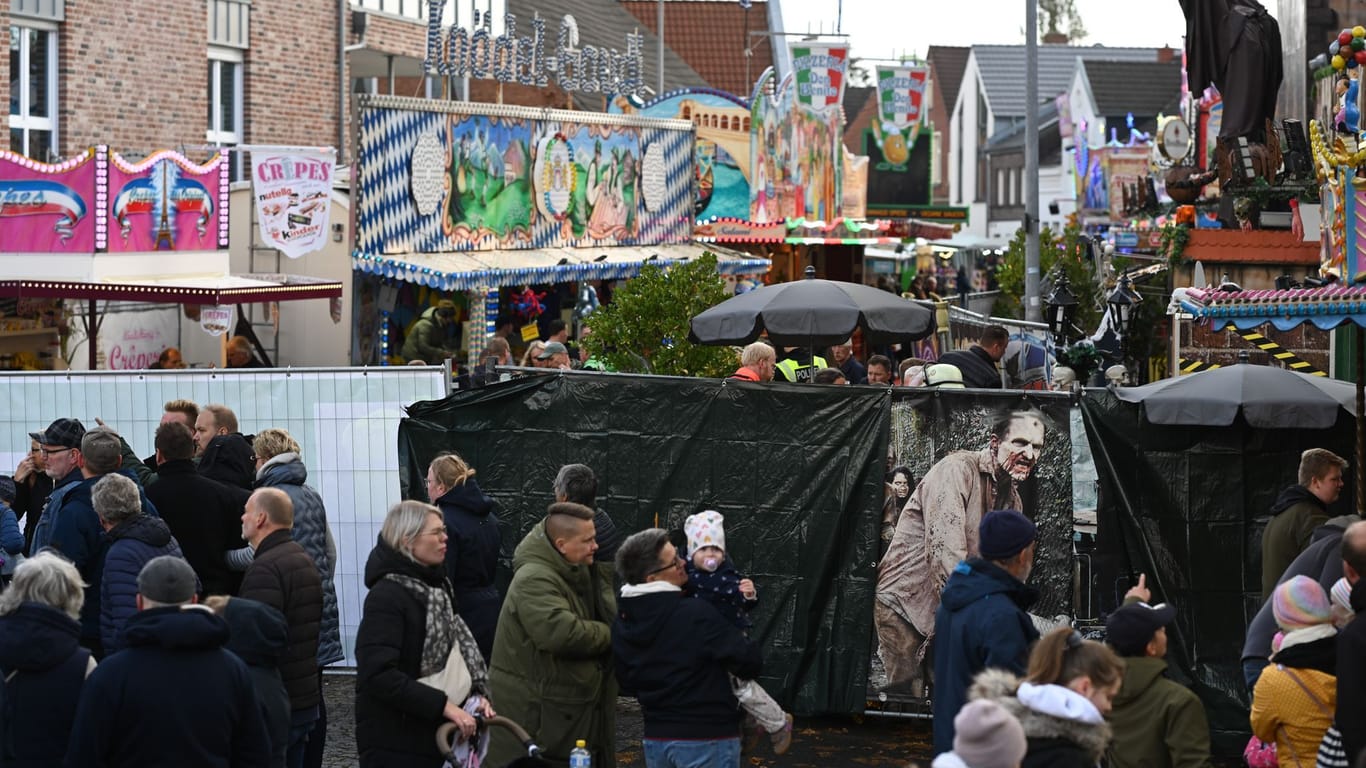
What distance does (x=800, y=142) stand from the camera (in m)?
33.3

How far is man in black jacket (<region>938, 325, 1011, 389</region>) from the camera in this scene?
14.0 m

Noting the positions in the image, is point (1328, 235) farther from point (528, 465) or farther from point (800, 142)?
point (800, 142)

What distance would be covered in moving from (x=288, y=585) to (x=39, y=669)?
4.04ft

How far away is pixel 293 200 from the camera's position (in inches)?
779

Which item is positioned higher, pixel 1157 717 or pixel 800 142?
pixel 800 142

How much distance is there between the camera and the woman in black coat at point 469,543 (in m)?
8.27

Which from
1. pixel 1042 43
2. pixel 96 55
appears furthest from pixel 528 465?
pixel 1042 43

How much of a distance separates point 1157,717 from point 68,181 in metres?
14.2

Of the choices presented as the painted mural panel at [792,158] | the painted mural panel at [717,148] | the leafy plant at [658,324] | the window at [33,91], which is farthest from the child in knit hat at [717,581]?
the painted mural panel at [792,158]

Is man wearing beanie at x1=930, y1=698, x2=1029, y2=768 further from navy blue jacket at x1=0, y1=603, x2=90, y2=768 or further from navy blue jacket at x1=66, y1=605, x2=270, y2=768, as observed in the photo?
navy blue jacket at x1=0, y1=603, x2=90, y2=768

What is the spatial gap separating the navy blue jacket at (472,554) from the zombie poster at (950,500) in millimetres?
2278

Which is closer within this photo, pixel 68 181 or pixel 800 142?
pixel 68 181

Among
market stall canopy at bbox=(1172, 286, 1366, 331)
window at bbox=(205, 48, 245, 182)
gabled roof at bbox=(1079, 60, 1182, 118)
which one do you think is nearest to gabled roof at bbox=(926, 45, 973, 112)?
gabled roof at bbox=(1079, 60, 1182, 118)

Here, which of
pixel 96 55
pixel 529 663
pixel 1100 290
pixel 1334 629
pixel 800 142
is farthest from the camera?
pixel 800 142
